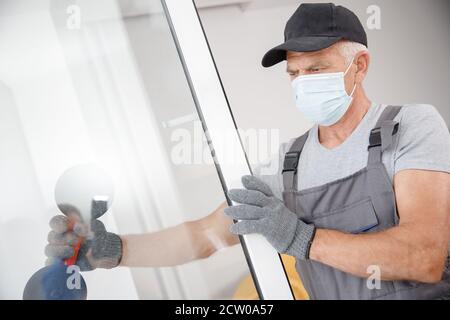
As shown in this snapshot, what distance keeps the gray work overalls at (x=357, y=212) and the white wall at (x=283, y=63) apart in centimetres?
15

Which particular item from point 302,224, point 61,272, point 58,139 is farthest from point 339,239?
point 58,139

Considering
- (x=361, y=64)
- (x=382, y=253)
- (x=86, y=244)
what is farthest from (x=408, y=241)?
(x=86, y=244)

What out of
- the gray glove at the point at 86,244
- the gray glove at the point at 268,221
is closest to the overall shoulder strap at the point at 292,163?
the gray glove at the point at 268,221

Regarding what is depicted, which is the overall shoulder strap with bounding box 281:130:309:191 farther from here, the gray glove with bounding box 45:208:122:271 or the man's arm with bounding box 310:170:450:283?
the gray glove with bounding box 45:208:122:271

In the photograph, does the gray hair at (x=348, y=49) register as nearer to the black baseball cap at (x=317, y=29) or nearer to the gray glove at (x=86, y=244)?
the black baseball cap at (x=317, y=29)

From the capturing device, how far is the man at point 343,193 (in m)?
0.83

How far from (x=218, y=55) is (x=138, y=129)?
0.27 m

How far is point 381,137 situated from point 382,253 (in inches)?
9.8

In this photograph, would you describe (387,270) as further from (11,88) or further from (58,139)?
(11,88)

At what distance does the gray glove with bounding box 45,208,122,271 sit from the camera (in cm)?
95

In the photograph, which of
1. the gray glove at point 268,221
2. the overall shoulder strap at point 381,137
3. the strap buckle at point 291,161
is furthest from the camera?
the strap buckle at point 291,161

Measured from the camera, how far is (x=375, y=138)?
0.93 m

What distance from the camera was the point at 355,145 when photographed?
0.96 meters

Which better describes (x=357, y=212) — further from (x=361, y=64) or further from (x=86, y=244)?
(x=86, y=244)
